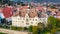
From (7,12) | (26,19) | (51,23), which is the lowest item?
(51,23)

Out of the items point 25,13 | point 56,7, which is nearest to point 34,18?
point 25,13

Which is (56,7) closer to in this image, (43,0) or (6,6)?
(43,0)

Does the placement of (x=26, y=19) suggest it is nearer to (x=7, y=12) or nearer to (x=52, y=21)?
(x=7, y=12)

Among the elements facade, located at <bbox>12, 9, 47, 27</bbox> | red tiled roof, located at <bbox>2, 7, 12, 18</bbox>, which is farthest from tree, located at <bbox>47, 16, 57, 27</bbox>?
red tiled roof, located at <bbox>2, 7, 12, 18</bbox>

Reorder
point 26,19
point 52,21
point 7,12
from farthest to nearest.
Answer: point 7,12
point 26,19
point 52,21

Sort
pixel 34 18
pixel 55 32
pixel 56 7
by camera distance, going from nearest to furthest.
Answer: pixel 55 32, pixel 34 18, pixel 56 7

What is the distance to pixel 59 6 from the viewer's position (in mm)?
8188

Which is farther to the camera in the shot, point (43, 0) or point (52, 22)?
point (43, 0)

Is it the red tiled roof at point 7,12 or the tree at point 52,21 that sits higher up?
the red tiled roof at point 7,12

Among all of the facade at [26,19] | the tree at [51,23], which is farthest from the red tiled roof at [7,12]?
the tree at [51,23]

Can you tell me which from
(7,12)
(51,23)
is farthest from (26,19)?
(51,23)

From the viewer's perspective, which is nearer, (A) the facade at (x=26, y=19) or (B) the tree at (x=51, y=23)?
(B) the tree at (x=51, y=23)

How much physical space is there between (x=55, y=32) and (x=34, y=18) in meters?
0.95

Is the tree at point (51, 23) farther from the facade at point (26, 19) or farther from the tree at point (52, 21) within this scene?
the facade at point (26, 19)
